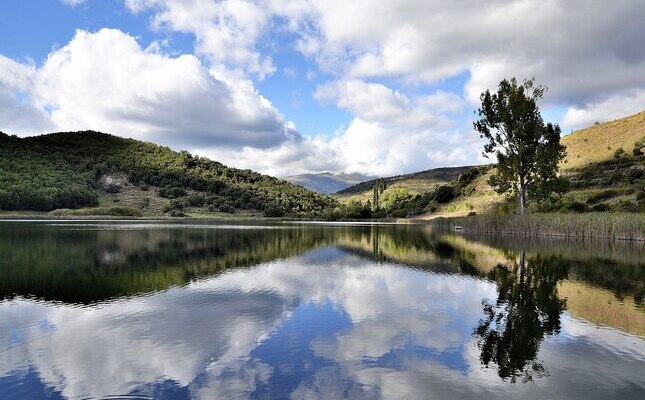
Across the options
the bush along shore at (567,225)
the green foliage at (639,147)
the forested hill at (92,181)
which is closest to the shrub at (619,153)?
the green foliage at (639,147)

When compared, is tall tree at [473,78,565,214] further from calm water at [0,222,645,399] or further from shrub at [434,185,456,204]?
shrub at [434,185,456,204]

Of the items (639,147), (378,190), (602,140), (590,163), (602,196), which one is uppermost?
(602,140)

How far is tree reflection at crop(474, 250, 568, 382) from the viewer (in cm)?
1153

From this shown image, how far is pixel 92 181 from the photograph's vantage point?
164625mm

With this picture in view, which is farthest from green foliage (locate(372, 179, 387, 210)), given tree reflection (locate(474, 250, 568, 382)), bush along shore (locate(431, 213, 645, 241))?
tree reflection (locate(474, 250, 568, 382))

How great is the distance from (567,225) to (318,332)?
166 ft

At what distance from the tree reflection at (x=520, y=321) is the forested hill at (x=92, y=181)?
477 ft

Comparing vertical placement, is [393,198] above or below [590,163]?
below

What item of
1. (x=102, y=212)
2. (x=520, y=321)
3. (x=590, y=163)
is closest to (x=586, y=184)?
(x=590, y=163)

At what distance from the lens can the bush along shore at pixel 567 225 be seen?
159ft

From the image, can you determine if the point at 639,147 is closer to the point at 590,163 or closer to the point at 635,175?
the point at 590,163

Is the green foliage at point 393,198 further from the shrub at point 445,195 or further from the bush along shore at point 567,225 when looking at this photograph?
the bush along shore at point 567,225

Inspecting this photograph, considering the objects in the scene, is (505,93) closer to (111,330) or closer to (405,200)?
(111,330)

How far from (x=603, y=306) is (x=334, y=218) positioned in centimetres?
13546
